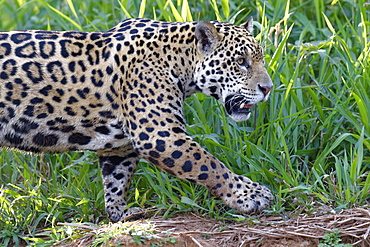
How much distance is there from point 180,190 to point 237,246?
77 centimetres

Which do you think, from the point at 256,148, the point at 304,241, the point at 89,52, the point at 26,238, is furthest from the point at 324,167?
the point at 26,238

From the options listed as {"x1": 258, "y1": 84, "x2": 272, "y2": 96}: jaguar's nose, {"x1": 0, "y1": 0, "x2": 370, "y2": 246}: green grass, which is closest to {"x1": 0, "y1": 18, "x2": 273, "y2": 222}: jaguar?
{"x1": 258, "y1": 84, "x2": 272, "y2": 96}: jaguar's nose

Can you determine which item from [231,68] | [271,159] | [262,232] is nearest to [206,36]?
[231,68]

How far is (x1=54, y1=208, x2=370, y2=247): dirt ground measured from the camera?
14.6 feet

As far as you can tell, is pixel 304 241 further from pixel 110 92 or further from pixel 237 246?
pixel 110 92

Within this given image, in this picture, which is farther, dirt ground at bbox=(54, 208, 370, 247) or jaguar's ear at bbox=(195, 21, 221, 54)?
jaguar's ear at bbox=(195, 21, 221, 54)

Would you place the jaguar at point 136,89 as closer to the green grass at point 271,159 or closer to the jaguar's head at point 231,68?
the jaguar's head at point 231,68

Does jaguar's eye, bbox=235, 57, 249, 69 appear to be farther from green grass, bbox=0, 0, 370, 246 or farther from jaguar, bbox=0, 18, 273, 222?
green grass, bbox=0, 0, 370, 246

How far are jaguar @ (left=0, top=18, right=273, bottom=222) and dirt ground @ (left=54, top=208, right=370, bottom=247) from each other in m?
0.20

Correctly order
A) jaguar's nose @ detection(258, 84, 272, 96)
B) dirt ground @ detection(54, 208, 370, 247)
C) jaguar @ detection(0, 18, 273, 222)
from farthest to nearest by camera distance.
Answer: jaguar's nose @ detection(258, 84, 272, 96) → jaguar @ detection(0, 18, 273, 222) → dirt ground @ detection(54, 208, 370, 247)

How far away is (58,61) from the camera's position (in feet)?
16.3

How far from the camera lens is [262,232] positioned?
4535mm

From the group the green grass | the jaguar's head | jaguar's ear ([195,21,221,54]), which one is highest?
jaguar's ear ([195,21,221,54])

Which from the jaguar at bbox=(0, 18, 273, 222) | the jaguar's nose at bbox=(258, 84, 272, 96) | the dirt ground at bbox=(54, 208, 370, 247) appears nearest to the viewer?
the dirt ground at bbox=(54, 208, 370, 247)
